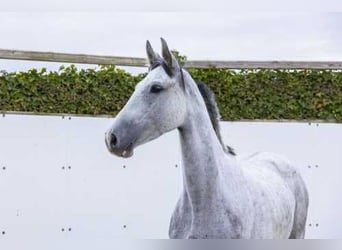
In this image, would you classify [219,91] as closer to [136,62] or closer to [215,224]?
[136,62]

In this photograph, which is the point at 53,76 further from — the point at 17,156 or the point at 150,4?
the point at 150,4

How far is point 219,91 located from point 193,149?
6.98 ft

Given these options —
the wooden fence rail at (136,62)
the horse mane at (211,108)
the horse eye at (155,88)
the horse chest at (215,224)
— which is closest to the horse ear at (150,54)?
the horse eye at (155,88)

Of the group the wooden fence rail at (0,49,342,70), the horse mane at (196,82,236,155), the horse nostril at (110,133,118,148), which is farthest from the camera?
the wooden fence rail at (0,49,342,70)

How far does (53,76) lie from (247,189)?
82.4 inches

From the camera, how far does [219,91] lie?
423 centimetres

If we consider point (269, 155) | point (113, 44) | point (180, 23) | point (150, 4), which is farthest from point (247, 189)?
point (113, 44)

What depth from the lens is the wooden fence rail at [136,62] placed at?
3963mm

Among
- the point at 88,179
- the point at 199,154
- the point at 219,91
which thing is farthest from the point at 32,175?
the point at 199,154

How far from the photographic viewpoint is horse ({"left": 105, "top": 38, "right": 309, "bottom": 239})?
2.02m

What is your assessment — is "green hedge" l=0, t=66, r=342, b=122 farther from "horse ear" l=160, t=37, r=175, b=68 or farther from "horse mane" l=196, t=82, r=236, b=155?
"horse ear" l=160, t=37, r=175, b=68

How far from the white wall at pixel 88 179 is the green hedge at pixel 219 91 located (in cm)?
9

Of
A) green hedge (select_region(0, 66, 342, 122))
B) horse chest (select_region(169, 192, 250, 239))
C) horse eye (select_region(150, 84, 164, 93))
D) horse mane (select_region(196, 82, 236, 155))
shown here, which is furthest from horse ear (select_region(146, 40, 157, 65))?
green hedge (select_region(0, 66, 342, 122))

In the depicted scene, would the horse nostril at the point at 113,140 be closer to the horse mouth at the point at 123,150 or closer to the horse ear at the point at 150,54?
the horse mouth at the point at 123,150
